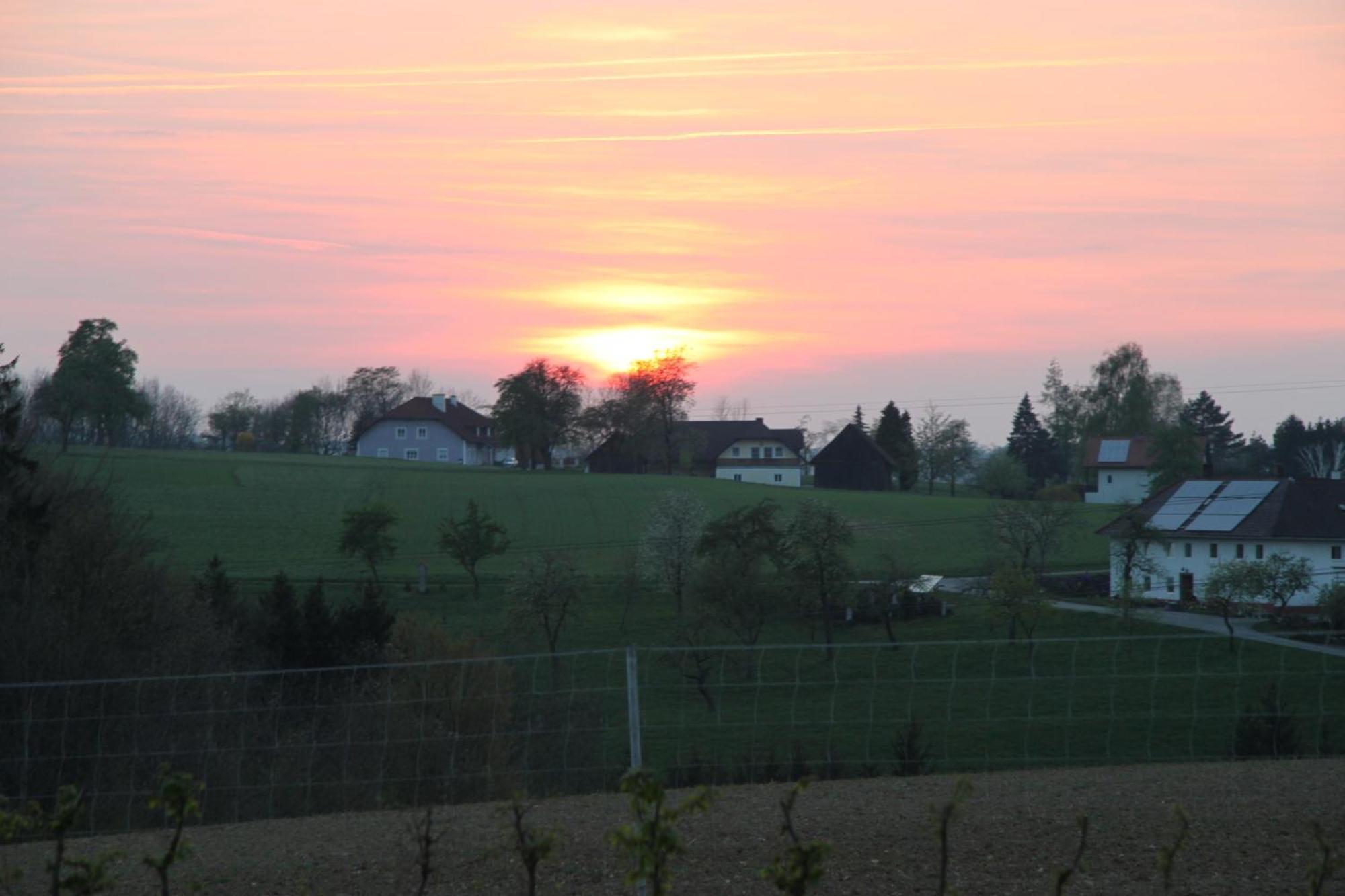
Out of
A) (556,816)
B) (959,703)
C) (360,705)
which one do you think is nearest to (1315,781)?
(556,816)

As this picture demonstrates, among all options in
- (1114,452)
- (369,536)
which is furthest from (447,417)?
(369,536)

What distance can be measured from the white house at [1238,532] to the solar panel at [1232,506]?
3 centimetres

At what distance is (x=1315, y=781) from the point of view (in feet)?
29.1

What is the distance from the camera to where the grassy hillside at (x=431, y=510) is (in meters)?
50.7

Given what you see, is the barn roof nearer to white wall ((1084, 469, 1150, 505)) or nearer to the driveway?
white wall ((1084, 469, 1150, 505))

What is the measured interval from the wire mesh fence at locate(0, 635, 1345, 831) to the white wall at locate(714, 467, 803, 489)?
72053 millimetres

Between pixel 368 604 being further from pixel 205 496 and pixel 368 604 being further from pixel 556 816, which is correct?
pixel 205 496

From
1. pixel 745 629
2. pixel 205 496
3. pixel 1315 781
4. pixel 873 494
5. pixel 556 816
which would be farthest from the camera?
pixel 873 494

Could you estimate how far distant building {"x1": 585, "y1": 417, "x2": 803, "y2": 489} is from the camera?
94062mm

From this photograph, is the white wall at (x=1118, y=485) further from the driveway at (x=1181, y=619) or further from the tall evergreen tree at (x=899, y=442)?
the driveway at (x=1181, y=619)

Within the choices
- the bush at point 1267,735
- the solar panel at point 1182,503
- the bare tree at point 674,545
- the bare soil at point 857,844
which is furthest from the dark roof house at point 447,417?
the bare soil at point 857,844

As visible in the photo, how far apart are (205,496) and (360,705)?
5847 cm

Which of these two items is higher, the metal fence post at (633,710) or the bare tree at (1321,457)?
the bare tree at (1321,457)

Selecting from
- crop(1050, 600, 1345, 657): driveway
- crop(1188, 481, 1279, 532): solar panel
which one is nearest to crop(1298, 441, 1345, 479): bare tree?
crop(1188, 481, 1279, 532): solar panel
